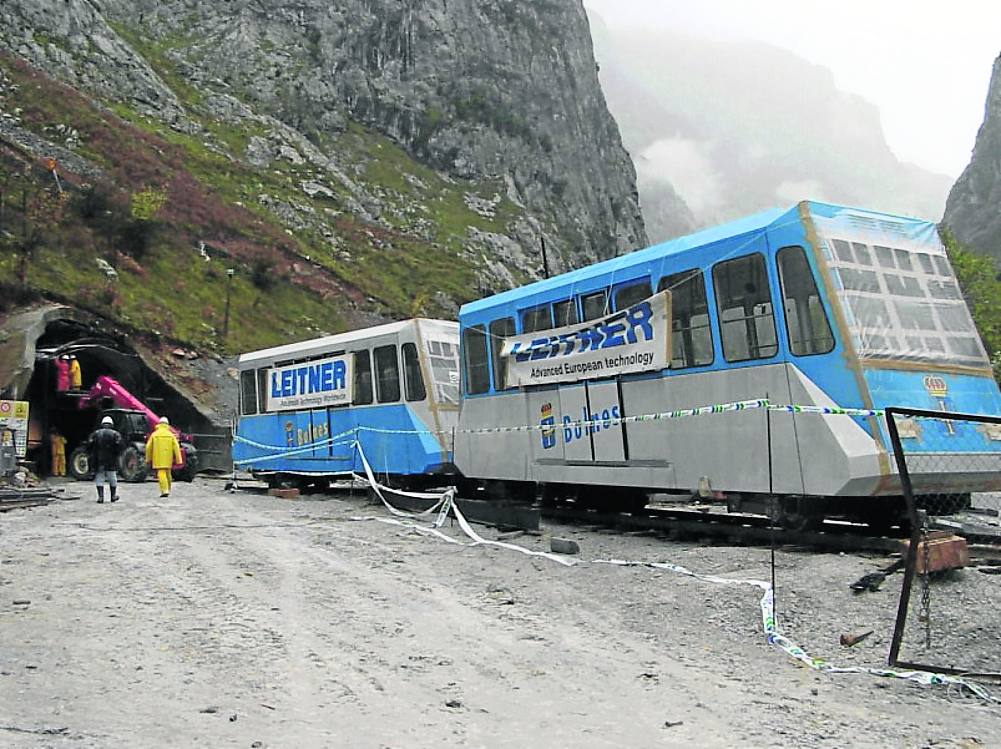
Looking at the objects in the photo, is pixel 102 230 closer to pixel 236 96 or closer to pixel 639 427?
pixel 639 427

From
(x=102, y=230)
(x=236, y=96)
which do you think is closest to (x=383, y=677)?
(x=102, y=230)

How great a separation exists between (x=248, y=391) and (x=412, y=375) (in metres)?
7.00

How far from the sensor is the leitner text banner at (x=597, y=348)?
11414mm

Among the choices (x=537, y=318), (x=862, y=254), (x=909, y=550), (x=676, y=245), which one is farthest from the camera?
(x=537, y=318)

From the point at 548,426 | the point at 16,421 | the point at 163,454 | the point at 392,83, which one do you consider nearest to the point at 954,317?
the point at 548,426

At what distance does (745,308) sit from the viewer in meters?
10.4

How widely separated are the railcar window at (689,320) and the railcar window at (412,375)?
672 cm

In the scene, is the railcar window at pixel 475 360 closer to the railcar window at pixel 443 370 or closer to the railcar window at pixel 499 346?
the railcar window at pixel 499 346

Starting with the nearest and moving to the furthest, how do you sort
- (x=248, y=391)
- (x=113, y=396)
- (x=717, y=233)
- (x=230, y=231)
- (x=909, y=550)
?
(x=909, y=550) < (x=717, y=233) < (x=248, y=391) < (x=113, y=396) < (x=230, y=231)

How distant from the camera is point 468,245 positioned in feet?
251

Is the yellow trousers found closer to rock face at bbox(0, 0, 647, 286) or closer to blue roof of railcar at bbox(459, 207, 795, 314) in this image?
blue roof of railcar at bbox(459, 207, 795, 314)

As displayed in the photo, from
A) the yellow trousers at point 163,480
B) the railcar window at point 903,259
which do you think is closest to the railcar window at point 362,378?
the yellow trousers at point 163,480

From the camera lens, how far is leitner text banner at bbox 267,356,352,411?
1898 centimetres

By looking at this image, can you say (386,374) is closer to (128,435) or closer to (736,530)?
(736,530)
